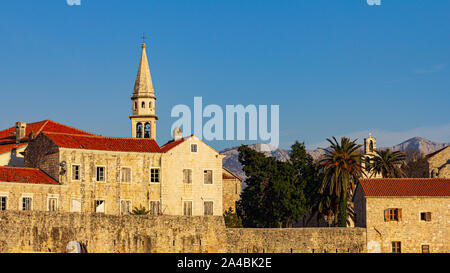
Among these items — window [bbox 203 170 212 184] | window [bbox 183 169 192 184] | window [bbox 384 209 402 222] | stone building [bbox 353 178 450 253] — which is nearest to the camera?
stone building [bbox 353 178 450 253]

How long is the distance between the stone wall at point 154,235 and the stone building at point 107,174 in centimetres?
461

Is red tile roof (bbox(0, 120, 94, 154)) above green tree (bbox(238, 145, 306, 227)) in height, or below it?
above

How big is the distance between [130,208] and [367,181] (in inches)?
892

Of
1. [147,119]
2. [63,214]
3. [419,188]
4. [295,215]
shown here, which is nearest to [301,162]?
[295,215]

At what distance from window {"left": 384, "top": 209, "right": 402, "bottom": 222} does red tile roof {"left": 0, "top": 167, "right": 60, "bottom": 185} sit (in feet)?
98.9

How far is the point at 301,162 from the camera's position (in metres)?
77.4

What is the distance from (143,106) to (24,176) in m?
25.1

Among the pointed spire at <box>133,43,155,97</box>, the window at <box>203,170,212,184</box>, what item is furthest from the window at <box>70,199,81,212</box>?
the pointed spire at <box>133,43,155,97</box>

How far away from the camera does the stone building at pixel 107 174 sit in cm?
6306

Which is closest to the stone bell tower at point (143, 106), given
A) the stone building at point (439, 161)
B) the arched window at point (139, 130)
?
the arched window at point (139, 130)

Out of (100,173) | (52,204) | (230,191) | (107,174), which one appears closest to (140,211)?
→ (107,174)

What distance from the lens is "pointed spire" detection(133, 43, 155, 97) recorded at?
8583 cm

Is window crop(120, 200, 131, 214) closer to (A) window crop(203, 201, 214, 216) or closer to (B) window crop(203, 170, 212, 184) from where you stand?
(A) window crop(203, 201, 214, 216)
